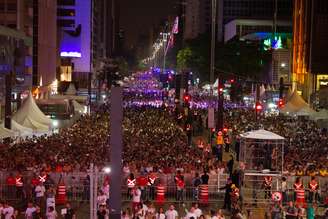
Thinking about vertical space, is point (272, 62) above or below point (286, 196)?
above

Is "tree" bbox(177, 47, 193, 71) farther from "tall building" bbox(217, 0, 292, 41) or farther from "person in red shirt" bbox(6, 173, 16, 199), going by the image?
"person in red shirt" bbox(6, 173, 16, 199)

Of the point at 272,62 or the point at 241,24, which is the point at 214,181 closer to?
the point at 272,62

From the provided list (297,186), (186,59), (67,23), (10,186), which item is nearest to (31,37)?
(10,186)

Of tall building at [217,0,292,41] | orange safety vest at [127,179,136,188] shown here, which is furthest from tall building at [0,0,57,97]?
tall building at [217,0,292,41]

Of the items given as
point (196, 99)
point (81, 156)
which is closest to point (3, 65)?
point (81, 156)

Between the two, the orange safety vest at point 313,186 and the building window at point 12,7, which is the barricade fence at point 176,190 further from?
the building window at point 12,7

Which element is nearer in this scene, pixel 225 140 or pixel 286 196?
pixel 286 196

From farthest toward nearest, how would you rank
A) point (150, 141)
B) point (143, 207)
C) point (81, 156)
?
point (150, 141), point (81, 156), point (143, 207)
